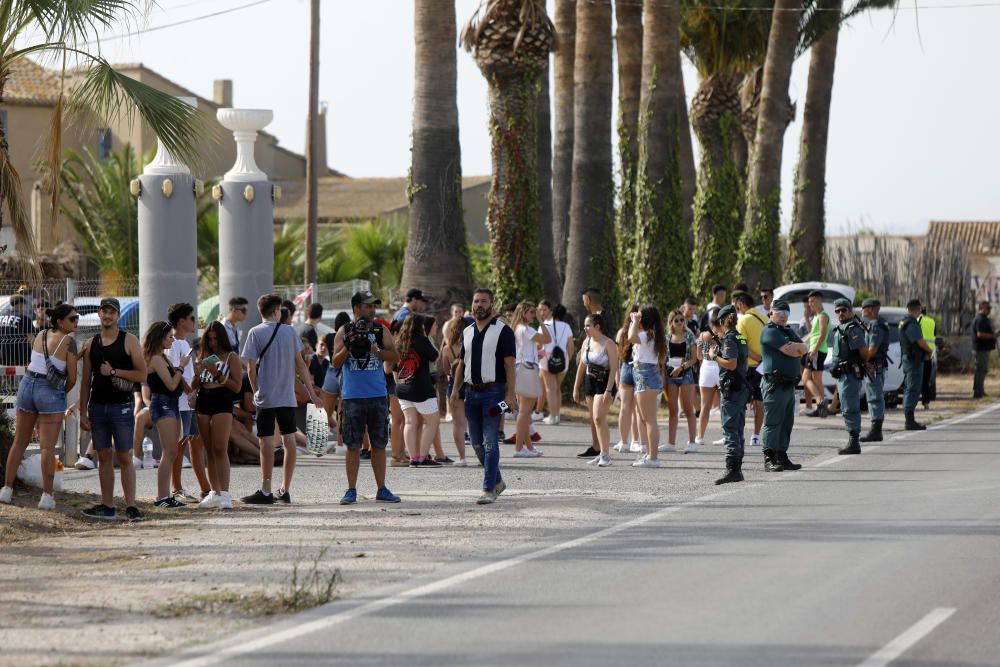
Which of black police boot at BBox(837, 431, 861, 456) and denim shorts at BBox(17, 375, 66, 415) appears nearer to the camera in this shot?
denim shorts at BBox(17, 375, 66, 415)

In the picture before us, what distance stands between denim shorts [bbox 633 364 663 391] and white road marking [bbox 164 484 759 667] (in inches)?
171

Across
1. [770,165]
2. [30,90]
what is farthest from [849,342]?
[30,90]

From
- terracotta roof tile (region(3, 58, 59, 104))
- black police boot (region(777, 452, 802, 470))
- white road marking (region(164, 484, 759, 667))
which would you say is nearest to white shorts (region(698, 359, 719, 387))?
black police boot (region(777, 452, 802, 470))

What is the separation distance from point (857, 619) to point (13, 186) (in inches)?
346

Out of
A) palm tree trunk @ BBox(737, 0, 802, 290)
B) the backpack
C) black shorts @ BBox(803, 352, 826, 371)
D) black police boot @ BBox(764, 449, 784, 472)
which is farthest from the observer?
palm tree trunk @ BBox(737, 0, 802, 290)

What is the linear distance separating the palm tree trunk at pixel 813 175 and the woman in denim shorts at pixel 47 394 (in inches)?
894

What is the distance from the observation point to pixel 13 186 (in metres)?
13.7

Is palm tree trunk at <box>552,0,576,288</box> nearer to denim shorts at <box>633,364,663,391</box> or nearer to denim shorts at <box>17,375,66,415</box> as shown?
denim shorts at <box>633,364,663,391</box>

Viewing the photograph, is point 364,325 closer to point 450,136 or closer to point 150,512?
point 150,512

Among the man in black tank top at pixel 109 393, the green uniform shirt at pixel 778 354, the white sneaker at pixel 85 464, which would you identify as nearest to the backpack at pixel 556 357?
the green uniform shirt at pixel 778 354

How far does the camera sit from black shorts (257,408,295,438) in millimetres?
13570

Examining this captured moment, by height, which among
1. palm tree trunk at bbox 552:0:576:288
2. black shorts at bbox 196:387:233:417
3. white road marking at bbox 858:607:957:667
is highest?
palm tree trunk at bbox 552:0:576:288

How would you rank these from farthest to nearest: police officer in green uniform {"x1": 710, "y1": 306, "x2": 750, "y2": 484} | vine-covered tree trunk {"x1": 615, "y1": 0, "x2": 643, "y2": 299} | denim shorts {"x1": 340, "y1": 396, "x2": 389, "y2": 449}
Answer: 1. vine-covered tree trunk {"x1": 615, "y1": 0, "x2": 643, "y2": 299}
2. police officer in green uniform {"x1": 710, "y1": 306, "x2": 750, "y2": 484}
3. denim shorts {"x1": 340, "y1": 396, "x2": 389, "y2": 449}

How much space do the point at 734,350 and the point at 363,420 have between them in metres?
3.99
